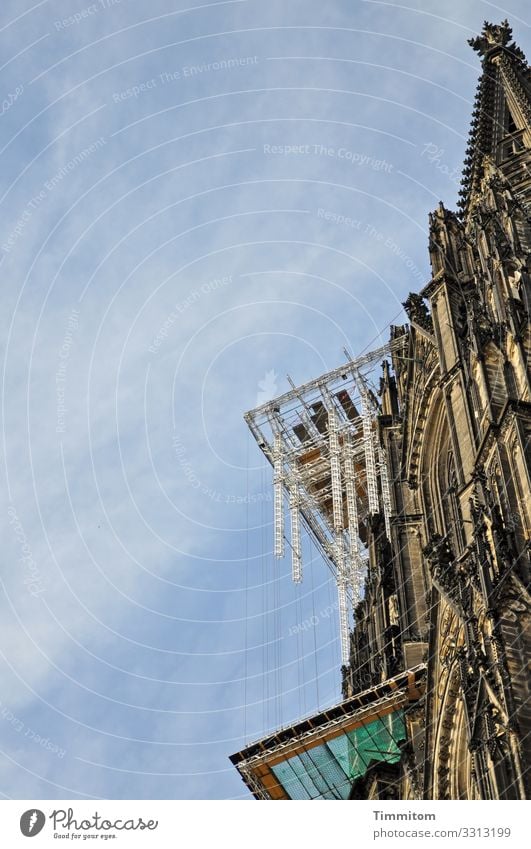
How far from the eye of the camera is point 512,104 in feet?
184

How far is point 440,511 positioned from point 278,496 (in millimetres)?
12673

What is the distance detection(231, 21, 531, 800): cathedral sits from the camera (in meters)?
29.2

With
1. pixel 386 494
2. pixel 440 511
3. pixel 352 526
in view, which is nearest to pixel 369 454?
pixel 352 526

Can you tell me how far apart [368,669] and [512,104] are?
21.9 m

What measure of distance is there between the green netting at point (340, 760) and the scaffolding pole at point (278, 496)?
9.22m

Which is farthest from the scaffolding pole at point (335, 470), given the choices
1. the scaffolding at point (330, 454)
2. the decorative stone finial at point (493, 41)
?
the decorative stone finial at point (493, 41)

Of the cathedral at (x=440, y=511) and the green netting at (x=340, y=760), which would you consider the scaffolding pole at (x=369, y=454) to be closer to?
the cathedral at (x=440, y=511)

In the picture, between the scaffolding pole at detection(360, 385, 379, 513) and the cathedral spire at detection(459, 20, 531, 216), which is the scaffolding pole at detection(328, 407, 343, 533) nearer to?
the scaffolding pole at detection(360, 385, 379, 513)

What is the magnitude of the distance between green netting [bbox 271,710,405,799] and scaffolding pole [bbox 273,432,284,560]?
363 inches

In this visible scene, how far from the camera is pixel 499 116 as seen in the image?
55.8 metres

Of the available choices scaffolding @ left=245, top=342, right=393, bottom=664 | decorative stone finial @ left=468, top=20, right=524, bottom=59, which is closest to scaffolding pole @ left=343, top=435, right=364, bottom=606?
scaffolding @ left=245, top=342, right=393, bottom=664

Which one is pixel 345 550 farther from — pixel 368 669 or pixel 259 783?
pixel 259 783
